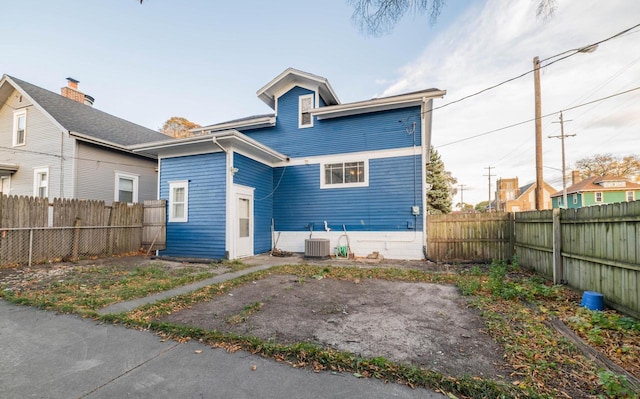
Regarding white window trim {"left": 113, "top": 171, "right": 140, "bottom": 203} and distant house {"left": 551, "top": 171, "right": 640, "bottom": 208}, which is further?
distant house {"left": 551, "top": 171, "right": 640, "bottom": 208}

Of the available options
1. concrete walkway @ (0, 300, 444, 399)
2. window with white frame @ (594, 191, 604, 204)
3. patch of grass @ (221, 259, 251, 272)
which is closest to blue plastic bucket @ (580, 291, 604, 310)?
concrete walkway @ (0, 300, 444, 399)

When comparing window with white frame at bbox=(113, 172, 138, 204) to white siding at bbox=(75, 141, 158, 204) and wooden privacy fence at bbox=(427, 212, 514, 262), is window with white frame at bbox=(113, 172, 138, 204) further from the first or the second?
wooden privacy fence at bbox=(427, 212, 514, 262)

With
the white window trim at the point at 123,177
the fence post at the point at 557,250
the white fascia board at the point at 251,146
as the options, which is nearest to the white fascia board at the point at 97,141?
the white window trim at the point at 123,177

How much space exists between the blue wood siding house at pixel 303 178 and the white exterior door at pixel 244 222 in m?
0.04

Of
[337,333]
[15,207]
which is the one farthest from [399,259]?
[15,207]

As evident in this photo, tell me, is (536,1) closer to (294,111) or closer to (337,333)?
(337,333)

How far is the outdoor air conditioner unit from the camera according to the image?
32.2ft

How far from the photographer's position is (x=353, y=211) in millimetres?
10391

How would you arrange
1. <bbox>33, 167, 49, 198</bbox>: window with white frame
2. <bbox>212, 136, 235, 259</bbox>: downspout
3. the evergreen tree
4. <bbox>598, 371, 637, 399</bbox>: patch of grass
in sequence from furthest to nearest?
1. the evergreen tree
2. <bbox>33, 167, 49, 198</bbox>: window with white frame
3. <bbox>212, 136, 235, 259</bbox>: downspout
4. <bbox>598, 371, 637, 399</bbox>: patch of grass

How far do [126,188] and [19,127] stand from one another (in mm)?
5704

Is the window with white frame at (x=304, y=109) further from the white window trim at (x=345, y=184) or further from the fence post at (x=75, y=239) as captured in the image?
the fence post at (x=75, y=239)

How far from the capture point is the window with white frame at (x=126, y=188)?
42.2 feet

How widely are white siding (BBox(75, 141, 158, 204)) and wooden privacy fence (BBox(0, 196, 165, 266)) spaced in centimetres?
289

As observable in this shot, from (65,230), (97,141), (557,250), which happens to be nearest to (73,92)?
(97,141)
